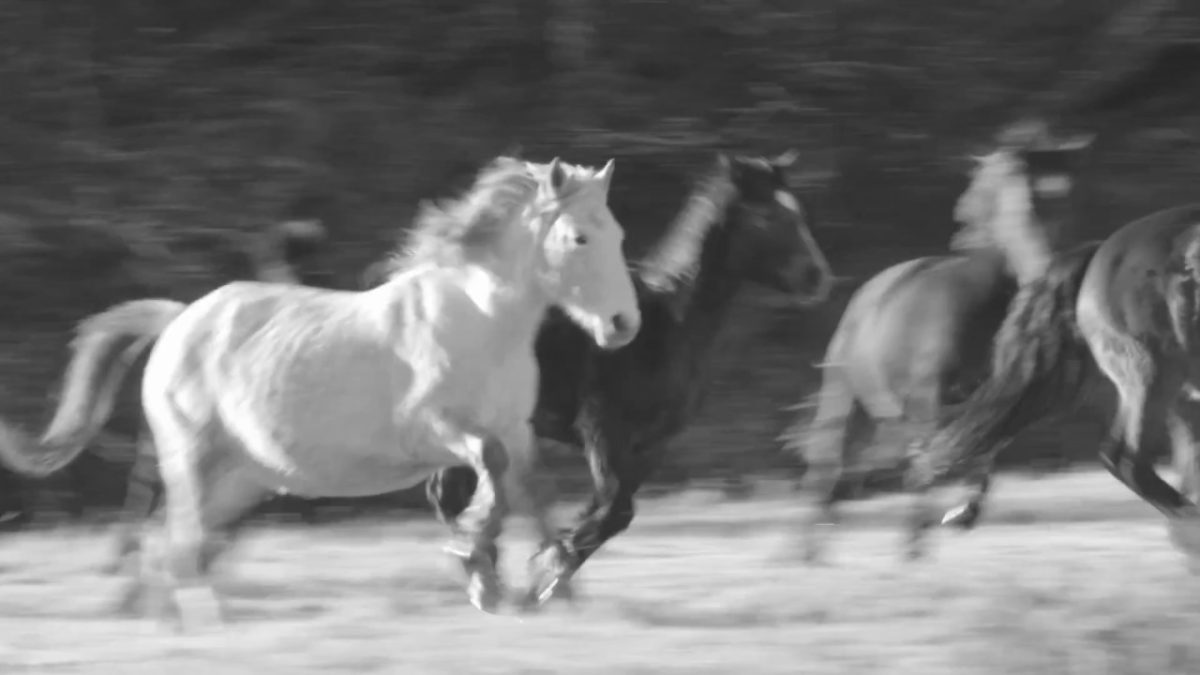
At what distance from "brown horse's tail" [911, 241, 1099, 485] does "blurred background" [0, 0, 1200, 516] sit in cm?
328

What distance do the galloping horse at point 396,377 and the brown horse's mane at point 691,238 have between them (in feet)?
3.32

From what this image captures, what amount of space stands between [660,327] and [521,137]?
12.6 feet

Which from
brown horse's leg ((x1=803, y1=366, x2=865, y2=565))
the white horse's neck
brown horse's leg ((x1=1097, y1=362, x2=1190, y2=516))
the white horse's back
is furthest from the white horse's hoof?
the white horse's neck

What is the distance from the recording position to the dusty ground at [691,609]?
5387mm

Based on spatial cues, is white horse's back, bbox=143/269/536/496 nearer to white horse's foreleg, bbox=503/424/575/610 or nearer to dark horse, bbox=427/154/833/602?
white horse's foreleg, bbox=503/424/575/610

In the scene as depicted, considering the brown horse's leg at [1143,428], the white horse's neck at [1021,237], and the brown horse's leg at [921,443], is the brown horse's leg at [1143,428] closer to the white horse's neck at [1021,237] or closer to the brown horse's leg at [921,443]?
the brown horse's leg at [921,443]

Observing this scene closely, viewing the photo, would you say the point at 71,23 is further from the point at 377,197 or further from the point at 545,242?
the point at 545,242

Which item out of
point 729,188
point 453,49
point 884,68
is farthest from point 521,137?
point 729,188

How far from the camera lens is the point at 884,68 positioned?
11117mm

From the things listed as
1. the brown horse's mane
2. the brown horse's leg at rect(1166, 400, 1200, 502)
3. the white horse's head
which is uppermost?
the white horse's head

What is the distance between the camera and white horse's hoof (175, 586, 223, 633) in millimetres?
6168

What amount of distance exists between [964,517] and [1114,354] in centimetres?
92

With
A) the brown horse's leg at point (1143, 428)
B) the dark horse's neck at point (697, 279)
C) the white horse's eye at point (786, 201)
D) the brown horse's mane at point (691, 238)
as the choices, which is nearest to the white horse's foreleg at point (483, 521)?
the dark horse's neck at point (697, 279)

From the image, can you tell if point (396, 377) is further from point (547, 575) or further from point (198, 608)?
point (198, 608)
